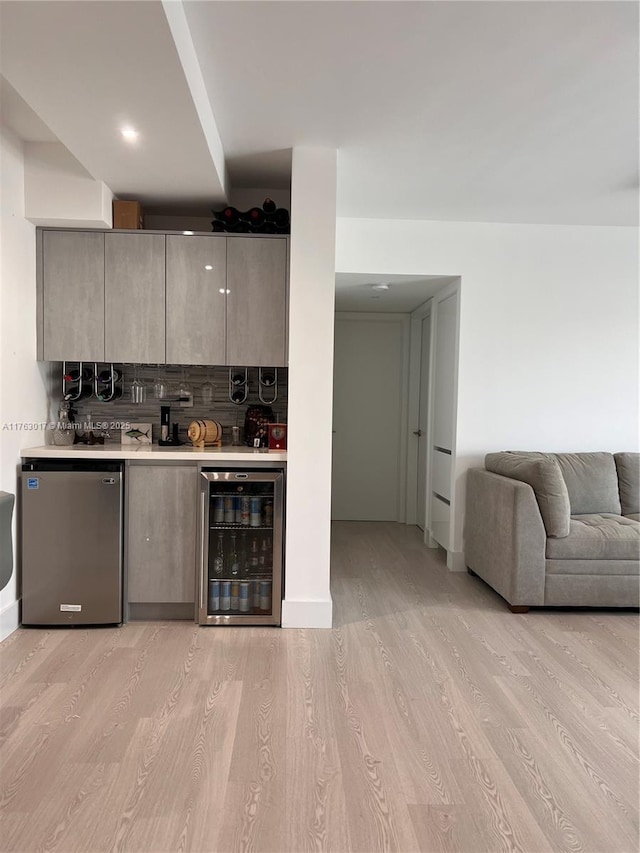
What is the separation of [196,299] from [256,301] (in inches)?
Answer: 14.3

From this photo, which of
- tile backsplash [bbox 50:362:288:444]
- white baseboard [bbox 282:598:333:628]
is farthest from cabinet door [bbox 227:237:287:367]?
white baseboard [bbox 282:598:333:628]

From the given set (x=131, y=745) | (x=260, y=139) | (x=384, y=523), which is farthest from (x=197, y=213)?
(x=384, y=523)

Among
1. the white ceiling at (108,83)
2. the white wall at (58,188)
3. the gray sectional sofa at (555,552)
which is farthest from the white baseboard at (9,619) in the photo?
the gray sectional sofa at (555,552)

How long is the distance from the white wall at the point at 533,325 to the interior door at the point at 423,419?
987mm

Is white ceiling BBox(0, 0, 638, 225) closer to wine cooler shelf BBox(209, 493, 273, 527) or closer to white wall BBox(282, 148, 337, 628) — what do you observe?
white wall BBox(282, 148, 337, 628)

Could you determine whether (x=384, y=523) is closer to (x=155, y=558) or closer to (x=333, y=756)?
(x=155, y=558)

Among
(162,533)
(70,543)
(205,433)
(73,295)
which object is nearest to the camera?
(70,543)

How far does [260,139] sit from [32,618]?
9.55 ft

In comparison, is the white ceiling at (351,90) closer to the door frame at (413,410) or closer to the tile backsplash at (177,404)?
the tile backsplash at (177,404)

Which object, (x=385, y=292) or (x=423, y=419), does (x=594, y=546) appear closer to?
(x=423, y=419)

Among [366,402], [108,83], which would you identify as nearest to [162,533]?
[108,83]

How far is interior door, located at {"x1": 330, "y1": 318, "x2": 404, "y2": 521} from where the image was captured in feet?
Result: 21.0

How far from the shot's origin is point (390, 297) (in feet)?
17.9

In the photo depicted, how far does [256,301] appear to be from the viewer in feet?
11.9
